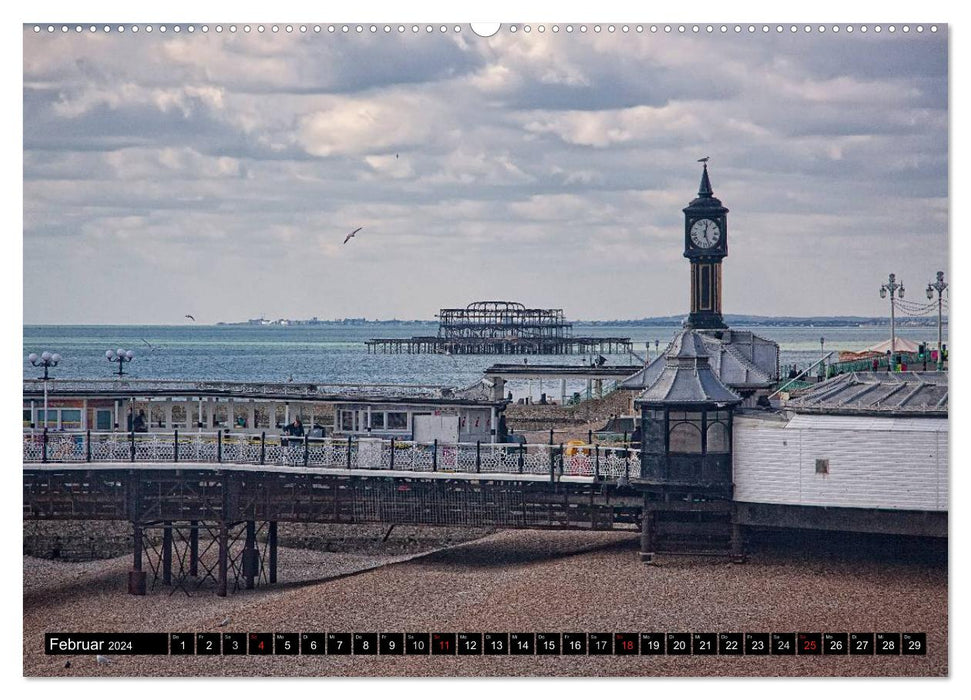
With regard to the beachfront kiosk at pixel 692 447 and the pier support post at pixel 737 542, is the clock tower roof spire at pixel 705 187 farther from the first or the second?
the pier support post at pixel 737 542

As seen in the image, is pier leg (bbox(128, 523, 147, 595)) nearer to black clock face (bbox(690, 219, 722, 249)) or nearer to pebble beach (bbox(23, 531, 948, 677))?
pebble beach (bbox(23, 531, 948, 677))

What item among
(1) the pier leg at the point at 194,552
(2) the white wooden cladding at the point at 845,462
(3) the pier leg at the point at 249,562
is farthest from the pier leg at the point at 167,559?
(2) the white wooden cladding at the point at 845,462

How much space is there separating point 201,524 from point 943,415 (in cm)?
1728

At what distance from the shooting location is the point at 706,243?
3450cm

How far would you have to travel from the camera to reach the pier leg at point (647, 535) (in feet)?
99.2

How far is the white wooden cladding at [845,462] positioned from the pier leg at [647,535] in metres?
1.97

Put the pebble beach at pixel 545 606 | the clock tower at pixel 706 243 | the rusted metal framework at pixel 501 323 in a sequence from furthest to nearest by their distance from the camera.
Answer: the rusted metal framework at pixel 501 323, the clock tower at pixel 706 243, the pebble beach at pixel 545 606

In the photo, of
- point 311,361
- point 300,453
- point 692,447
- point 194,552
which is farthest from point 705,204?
point 311,361

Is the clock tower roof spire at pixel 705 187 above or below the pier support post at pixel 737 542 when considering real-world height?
above

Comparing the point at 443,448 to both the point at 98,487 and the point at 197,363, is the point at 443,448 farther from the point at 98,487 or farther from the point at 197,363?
the point at 197,363

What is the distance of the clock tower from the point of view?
34219 mm

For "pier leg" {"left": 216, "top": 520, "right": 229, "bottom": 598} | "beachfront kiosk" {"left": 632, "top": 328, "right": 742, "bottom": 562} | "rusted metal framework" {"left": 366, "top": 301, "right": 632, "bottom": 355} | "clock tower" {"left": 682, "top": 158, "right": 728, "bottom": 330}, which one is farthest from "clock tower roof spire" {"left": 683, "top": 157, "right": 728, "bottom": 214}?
"rusted metal framework" {"left": 366, "top": 301, "right": 632, "bottom": 355}

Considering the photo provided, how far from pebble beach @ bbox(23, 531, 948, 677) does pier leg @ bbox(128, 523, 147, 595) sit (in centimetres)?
37

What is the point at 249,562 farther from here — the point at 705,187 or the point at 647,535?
the point at 705,187
